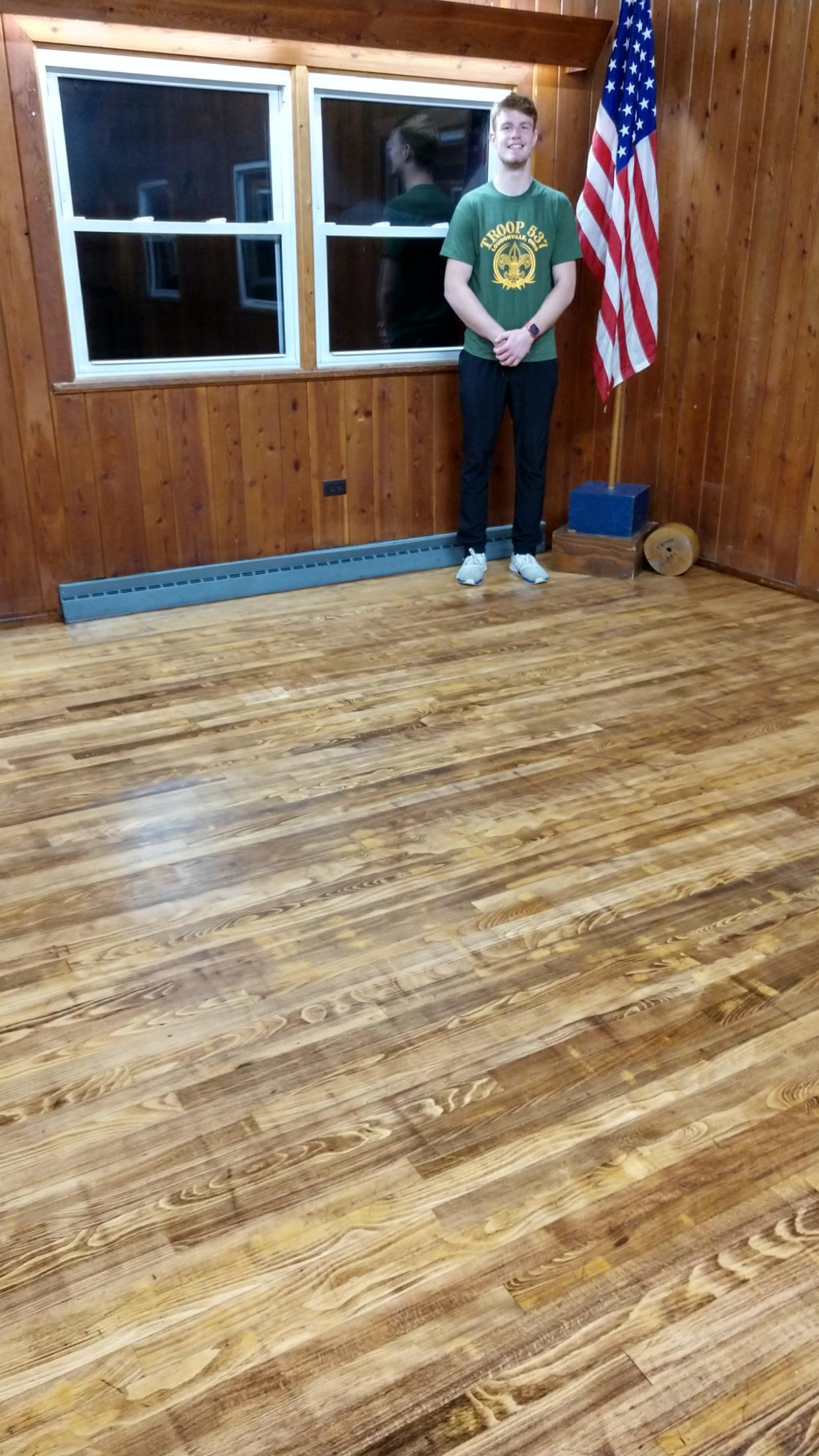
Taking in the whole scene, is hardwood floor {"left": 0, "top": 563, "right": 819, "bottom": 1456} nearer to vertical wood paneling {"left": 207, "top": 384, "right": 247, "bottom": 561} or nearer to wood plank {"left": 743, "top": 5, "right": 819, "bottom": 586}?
vertical wood paneling {"left": 207, "top": 384, "right": 247, "bottom": 561}

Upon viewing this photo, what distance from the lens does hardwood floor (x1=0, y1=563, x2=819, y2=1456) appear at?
4.39 ft

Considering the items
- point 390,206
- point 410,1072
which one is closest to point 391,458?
point 390,206

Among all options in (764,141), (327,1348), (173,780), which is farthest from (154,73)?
(327,1348)

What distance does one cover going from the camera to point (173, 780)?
290 centimetres

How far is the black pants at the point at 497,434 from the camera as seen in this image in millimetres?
4418

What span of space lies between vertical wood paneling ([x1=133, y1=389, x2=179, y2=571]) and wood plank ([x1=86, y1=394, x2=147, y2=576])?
2 centimetres

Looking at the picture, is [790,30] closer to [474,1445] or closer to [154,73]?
[154,73]

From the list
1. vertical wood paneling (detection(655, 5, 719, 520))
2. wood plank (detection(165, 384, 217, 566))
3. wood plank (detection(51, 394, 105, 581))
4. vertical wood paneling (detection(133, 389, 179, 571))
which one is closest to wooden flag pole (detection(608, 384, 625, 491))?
vertical wood paneling (detection(655, 5, 719, 520))

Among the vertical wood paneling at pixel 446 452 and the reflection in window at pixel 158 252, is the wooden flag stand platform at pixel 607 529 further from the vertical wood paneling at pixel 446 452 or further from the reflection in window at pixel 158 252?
the reflection in window at pixel 158 252

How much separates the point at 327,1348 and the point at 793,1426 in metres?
0.55

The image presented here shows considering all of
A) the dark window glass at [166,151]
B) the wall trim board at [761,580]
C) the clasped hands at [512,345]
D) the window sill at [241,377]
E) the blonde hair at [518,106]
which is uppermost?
the blonde hair at [518,106]

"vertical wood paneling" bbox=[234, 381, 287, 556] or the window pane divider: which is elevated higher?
the window pane divider

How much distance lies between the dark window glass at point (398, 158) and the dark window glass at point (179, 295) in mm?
382

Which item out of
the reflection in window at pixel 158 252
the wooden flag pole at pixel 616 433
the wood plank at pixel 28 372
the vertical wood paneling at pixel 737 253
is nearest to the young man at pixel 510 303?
the wooden flag pole at pixel 616 433
